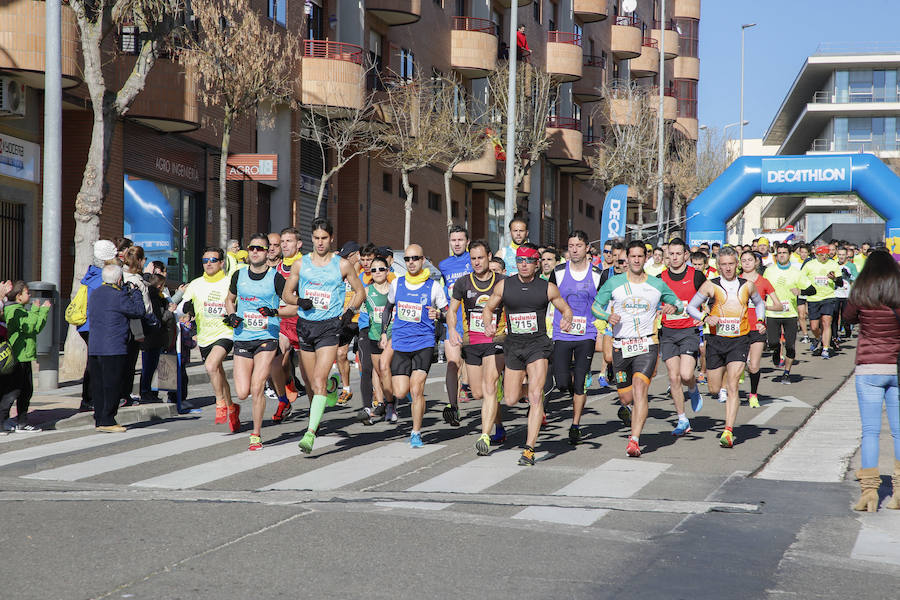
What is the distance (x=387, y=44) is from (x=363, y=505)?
28.9 m

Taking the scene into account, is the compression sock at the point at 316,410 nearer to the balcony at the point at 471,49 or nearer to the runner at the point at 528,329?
the runner at the point at 528,329

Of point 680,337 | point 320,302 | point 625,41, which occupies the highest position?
point 625,41

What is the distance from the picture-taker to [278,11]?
28.8m

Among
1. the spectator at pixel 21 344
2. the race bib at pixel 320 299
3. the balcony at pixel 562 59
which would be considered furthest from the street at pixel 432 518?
the balcony at pixel 562 59

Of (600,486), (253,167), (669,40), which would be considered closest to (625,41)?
(669,40)

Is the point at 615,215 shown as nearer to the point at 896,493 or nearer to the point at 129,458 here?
the point at 129,458

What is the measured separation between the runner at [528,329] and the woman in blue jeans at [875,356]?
8.87 feet

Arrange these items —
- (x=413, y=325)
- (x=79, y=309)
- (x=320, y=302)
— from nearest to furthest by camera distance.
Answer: (x=320, y=302) < (x=413, y=325) < (x=79, y=309)

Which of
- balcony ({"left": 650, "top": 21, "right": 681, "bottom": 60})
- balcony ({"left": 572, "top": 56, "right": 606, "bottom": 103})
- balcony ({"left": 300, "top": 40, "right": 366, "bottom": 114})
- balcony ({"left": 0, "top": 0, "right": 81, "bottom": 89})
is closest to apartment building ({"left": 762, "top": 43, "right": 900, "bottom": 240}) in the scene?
balcony ({"left": 650, "top": 21, "right": 681, "bottom": 60})

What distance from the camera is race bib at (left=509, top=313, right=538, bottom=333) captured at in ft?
32.9

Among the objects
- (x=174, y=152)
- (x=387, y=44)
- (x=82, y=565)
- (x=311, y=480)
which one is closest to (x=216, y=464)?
(x=311, y=480)

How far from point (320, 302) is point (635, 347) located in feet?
9.53

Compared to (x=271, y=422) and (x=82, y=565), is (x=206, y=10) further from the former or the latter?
(x=82, y=565)

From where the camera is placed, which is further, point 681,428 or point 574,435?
point 681,428
